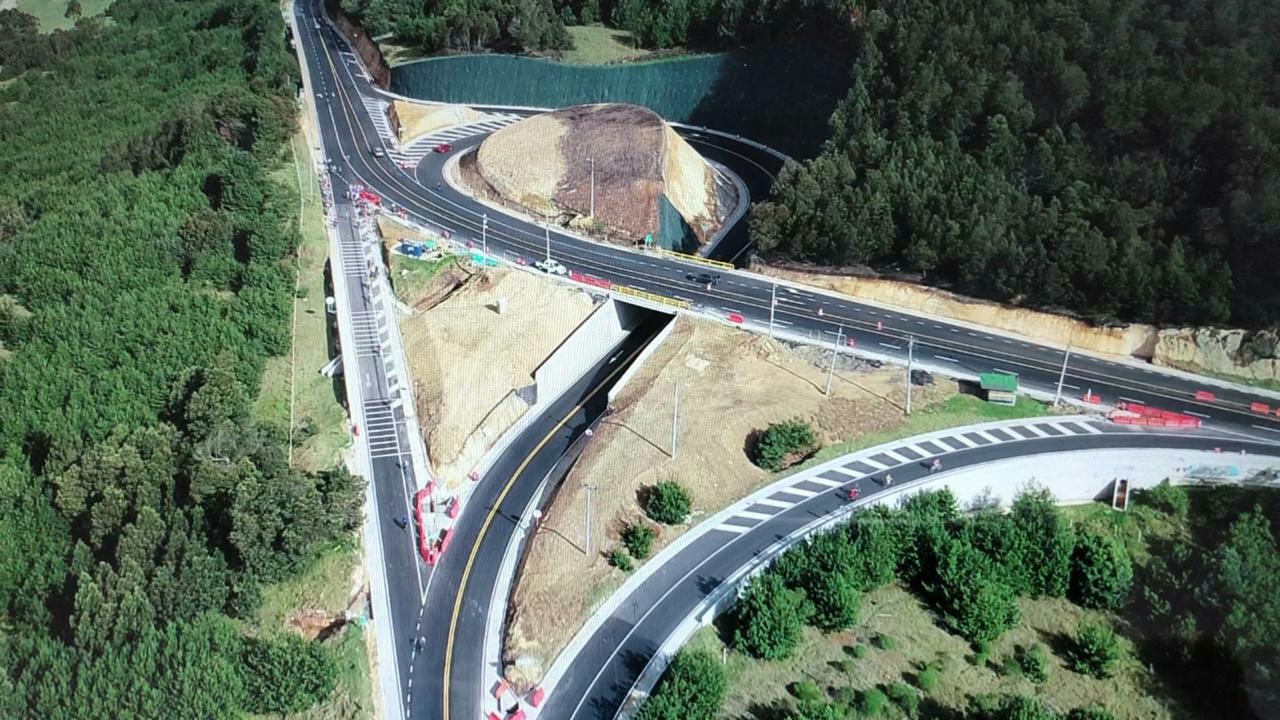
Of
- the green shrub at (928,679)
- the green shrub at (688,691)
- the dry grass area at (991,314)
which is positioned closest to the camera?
the green shrub at (688,691)

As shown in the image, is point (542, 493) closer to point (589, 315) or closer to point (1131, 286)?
point (589, 315)

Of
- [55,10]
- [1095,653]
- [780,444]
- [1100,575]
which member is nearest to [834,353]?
[780,444]

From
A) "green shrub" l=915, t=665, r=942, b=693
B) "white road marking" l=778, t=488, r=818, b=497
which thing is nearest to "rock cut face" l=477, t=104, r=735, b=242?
"white road marking" l=778, t=488, r=818, b=497

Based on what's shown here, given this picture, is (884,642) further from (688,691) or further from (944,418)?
(944,418)

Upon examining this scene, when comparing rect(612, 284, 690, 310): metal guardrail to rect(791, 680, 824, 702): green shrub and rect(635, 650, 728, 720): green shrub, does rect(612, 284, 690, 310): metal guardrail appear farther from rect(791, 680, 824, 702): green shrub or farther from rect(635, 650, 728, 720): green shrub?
rect(791, 680, 824, 702): green shrub

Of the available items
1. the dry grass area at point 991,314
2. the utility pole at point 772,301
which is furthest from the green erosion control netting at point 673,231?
the utility pole at point 772,301

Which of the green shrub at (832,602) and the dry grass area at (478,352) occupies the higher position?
the dry grass area at (478,352)

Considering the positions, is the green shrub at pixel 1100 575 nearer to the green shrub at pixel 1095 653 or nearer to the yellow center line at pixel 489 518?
the green shrub at pixel 1095 653

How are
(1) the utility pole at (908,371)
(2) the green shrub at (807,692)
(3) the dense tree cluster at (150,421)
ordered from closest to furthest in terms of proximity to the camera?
(3) the dense tree cluster at (150,421) → (2) the green shrub at (807,692) → (1) the utility pole at (908,371)
